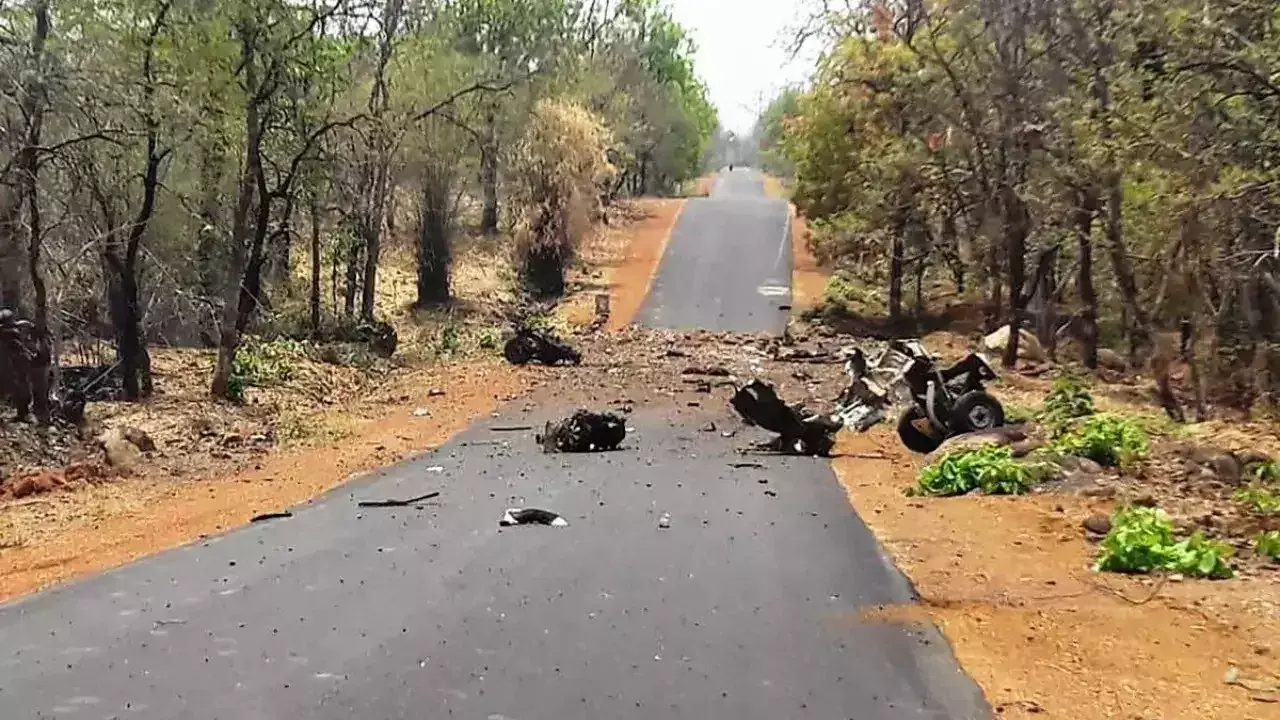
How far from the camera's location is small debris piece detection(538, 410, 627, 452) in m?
17.9

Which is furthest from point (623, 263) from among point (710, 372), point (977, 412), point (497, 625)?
point (497, 625)

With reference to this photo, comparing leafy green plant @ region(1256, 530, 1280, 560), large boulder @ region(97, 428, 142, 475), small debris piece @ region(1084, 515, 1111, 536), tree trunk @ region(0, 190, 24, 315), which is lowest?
large boulder @ region(97, 428, 142, 475)

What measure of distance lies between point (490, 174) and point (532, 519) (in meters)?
28.6

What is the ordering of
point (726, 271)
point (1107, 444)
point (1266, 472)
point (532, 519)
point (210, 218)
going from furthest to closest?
point (726, 271)
point (210, 218)
point (1107, 444)
point (1266, 472)
point (532, 519)

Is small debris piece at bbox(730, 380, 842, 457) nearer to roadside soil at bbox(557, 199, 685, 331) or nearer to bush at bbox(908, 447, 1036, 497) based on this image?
bush at bbox(908, 447, 1036, 497)

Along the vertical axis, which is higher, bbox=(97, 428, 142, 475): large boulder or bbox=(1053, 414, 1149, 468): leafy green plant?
bbox=(1053, 414, 1149, 468): leafy green plant

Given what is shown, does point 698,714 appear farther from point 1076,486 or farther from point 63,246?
point 63,246

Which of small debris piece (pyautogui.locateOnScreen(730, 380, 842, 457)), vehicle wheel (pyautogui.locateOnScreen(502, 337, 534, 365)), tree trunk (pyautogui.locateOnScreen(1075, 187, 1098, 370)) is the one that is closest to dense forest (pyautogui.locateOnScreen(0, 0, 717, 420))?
vehicle wheel (pyautogui.locateOnScreen(502, 337, 534, 365))

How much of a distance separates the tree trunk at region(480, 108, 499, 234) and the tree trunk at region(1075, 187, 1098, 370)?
12249 millimetres

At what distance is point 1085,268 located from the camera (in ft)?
81.4

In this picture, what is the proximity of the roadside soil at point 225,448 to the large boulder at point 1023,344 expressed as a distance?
9.90 metres

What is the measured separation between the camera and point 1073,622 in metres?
8.80

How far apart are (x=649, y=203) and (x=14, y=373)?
54877mm

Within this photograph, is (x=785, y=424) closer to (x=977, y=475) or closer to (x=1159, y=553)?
(x=977, y=475)
